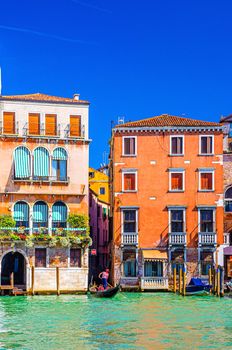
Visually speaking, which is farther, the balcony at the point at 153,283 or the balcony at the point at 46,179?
the balcony at the point at 153,283

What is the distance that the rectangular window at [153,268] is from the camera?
38.7 metres

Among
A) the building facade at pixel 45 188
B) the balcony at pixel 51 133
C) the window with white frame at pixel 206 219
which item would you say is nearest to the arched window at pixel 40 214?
the building facade at pixel 45 188

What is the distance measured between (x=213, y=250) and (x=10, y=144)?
11.3 meters

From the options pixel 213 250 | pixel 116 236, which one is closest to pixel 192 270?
pixel 213 250

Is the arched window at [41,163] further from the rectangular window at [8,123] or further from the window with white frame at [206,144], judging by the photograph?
the window with white frame at [206,144]

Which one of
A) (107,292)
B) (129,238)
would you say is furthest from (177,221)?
(107,292)

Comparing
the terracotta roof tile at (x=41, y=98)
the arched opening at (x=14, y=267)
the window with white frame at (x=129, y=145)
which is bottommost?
the arched opening at (x=14, y=267)

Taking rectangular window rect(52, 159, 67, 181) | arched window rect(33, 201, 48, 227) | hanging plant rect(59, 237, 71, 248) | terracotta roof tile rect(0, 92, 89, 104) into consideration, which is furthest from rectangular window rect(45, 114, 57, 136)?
hanging plant rect(59, 237, 71, 248)

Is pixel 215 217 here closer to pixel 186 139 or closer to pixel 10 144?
pixel 186 139

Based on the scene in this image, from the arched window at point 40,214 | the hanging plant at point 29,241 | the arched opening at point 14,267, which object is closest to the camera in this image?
the hanging plant at point 29,241

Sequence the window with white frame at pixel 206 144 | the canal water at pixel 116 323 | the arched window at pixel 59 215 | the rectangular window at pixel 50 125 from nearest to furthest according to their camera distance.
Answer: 1. the canal water at pixel 116 323
2. the arched window at pixel 59 215
3. the rectangular window at pixel 50 125
4. the window with white frame at pixel 206 144

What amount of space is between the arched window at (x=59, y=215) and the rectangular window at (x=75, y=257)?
1.32 m

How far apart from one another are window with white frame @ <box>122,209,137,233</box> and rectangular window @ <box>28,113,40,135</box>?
599 cm

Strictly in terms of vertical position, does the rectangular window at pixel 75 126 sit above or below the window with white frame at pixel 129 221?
above
